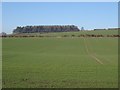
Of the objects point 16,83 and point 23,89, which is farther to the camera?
point 16,83

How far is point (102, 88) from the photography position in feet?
42.0

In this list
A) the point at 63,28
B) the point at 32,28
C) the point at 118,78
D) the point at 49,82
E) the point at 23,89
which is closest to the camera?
the point at 23,89

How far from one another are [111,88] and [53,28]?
116m

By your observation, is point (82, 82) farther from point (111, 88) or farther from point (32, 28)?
point (32, 28)

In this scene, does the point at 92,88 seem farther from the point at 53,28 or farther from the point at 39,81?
the point at 53,28

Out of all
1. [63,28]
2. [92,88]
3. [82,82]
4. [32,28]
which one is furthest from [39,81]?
[63,28]

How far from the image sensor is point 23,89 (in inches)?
490

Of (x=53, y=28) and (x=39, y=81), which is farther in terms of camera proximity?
(x=53, y=28)

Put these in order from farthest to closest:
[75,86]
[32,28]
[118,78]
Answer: [32,28] → [118,78] → [75,86]

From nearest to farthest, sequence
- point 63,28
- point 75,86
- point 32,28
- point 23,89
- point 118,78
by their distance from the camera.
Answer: point 23,89 < point 75,86 < point 118,78 < point 32,28 < point 63,28

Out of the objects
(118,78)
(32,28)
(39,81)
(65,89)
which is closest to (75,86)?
(65,89)

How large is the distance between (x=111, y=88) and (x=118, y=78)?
3241 millimetres

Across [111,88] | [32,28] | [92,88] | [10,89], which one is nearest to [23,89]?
[10,89]

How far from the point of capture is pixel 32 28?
122188 mm
